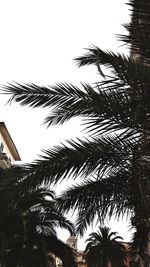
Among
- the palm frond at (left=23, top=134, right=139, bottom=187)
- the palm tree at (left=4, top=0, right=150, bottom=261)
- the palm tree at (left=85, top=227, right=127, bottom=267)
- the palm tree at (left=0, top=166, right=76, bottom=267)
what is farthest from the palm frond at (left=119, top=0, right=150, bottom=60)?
the palm tree at (left=85, top=227, right=127, bottom=267)

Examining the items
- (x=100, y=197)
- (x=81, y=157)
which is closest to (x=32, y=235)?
(x=100, y=197)

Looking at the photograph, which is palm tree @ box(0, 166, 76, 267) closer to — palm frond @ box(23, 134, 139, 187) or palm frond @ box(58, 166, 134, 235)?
A: palm frond @ box(58, 166, 134, 235)

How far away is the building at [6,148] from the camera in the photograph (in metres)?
47.6

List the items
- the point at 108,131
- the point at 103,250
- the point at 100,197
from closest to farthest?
the point at 108,131, the point at 100,197, the point at 103,250

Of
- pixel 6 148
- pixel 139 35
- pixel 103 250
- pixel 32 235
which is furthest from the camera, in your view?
pixel 6 148

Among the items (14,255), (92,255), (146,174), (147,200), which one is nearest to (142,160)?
(146,174)

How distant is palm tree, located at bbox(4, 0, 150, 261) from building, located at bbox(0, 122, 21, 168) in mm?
39663

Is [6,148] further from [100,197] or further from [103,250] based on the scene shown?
[100,197]

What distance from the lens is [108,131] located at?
223 inches

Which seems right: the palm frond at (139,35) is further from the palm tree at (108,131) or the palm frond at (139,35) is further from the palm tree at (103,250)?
the palm tree at (103,250)

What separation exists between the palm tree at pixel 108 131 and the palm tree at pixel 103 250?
124 ft

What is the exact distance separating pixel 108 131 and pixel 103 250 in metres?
42.8

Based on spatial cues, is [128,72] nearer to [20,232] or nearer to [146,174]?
[146,174]

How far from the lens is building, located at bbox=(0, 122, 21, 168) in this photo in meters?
47.6
